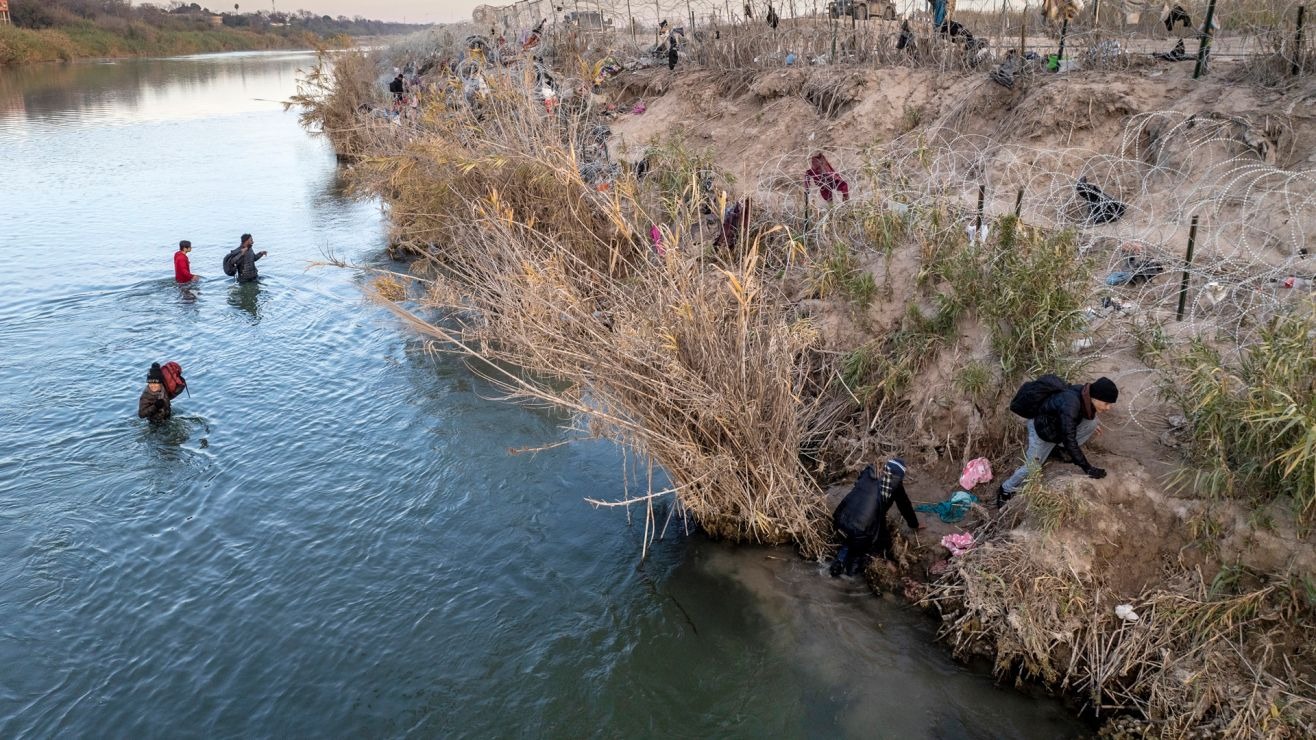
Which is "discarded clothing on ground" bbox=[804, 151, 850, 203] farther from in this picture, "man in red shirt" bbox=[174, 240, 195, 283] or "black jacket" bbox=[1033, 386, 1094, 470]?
"man in red shirt" bbox=[174, 240, 195, 283]

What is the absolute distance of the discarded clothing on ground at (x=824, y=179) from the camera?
36.6 ft

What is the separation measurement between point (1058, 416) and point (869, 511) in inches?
65.3

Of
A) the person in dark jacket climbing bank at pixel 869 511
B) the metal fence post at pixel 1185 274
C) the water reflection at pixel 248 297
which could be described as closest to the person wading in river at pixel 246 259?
the water reflection at pixel 248 297

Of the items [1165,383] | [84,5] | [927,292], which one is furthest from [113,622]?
[84,5]

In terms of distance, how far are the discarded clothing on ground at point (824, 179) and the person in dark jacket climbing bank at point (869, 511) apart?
471 cm

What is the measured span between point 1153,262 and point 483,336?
6842 mm

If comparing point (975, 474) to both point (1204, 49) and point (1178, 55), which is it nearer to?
point (1204, 49)

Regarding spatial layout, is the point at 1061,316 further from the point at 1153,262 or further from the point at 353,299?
the point at 353,299

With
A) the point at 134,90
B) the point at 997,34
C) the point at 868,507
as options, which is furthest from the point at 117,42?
the point at 868,507

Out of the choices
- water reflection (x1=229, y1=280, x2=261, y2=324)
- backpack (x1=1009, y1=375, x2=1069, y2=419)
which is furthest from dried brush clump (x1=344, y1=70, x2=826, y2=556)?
water reflection (x1=229, y1=280, x2=261, y2=324)

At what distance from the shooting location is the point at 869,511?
7258 millimetres

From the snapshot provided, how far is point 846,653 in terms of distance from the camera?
693 cm

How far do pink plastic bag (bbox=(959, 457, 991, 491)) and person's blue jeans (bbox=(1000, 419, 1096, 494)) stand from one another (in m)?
0.44

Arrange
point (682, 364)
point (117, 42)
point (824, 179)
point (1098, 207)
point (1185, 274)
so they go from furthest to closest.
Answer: point (117, 42)
point (824, 179)
point (1098, 207)
point (1185, 274)
point (682, 364)
